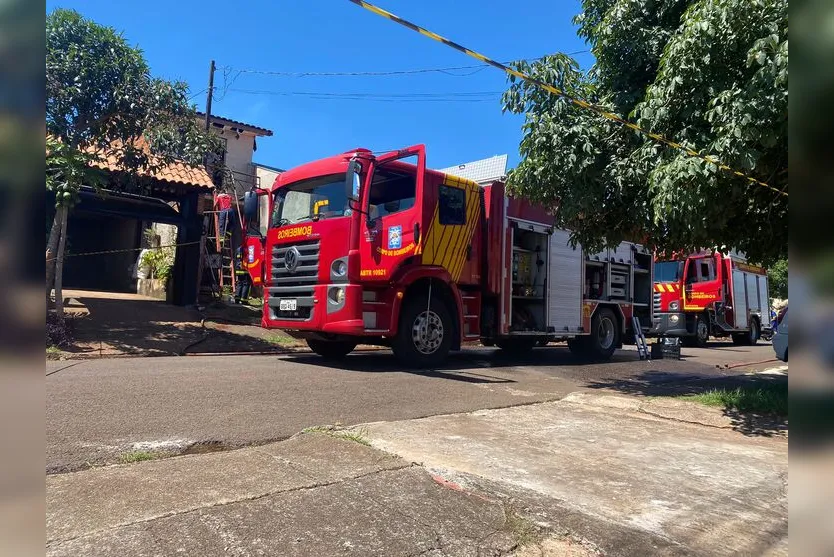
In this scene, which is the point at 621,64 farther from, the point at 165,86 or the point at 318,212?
the point at 165,86

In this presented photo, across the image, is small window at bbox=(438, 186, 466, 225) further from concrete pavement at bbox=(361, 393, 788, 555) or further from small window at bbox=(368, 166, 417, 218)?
concrete pavement at bbox=(361, 393, 788, 555)

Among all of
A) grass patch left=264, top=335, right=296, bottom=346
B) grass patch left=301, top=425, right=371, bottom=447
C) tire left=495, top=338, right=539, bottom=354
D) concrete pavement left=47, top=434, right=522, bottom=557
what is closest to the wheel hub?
tire left=495, top=338, right=539, bottom=354

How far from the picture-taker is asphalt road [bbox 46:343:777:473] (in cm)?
443

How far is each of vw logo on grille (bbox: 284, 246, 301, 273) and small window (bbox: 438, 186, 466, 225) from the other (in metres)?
2.30

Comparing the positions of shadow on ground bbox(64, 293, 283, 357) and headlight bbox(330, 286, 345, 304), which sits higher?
headlight bbox(330, 286, 345, 304)

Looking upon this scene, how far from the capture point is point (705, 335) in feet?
→ 67.7

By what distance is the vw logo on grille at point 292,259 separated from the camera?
8.73 metres

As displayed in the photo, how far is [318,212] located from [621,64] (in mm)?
4804

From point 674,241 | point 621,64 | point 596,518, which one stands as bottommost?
point 596,518

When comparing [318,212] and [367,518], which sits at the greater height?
[318,212]

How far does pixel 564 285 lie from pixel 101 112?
909cm

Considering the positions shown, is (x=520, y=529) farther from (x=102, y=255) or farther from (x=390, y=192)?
(x=102, y=255)

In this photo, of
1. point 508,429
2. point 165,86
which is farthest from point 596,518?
point 165,86

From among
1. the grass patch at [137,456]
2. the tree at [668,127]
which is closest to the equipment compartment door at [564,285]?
the tree at [668,127]
